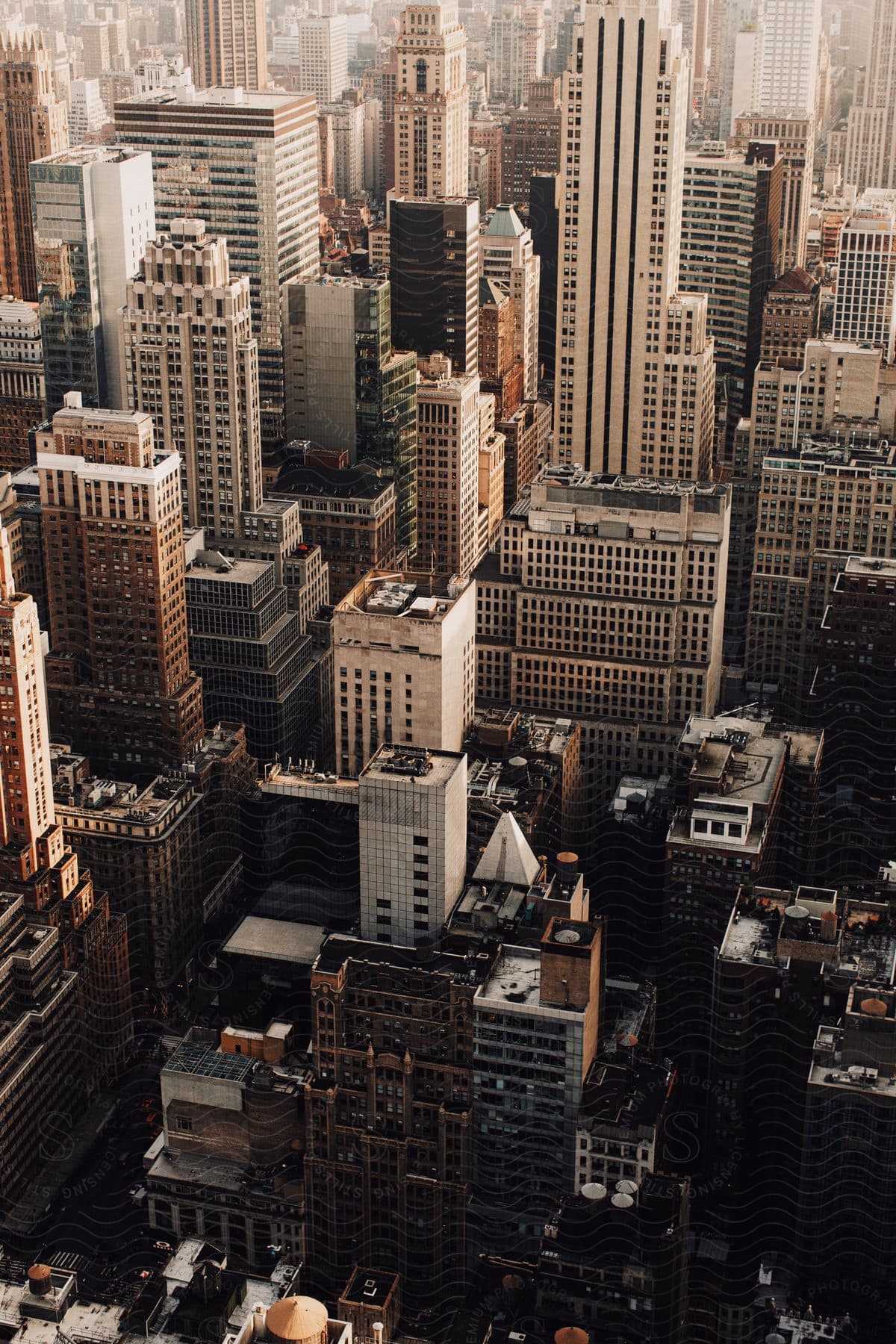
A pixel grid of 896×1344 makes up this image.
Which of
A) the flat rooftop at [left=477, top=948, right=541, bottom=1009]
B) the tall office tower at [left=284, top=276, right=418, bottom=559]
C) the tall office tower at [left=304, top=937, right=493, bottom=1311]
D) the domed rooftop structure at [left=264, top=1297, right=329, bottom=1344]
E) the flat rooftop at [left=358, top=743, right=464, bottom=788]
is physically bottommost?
the tall office tower at [left=304, top=937, right=493, bottom=1311]

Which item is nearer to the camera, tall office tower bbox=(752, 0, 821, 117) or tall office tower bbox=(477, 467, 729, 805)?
tall office tower bbox=(477, 467, 729, 805)

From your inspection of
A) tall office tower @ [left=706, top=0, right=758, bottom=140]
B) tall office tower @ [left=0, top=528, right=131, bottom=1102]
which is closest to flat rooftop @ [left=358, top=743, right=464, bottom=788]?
tall office tower @ [left=0, top=528, right=131, bottom=1102]

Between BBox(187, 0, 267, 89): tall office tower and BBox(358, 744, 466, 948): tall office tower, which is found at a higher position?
BBox(187, 0, 267, 89): tall office tower

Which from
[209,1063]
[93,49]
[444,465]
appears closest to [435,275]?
[444,465]

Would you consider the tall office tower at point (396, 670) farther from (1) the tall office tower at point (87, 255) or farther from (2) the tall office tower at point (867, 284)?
(2) the tall office tower at point (867, 284)

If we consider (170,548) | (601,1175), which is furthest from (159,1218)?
(170,548)

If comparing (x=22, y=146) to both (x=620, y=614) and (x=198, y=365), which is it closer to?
(x=198, y=365)

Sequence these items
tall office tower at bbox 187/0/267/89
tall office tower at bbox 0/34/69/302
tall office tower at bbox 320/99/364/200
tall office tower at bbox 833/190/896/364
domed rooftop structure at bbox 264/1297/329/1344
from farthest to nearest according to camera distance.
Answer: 1. tall office tower at bbox 187/0/267/89
2. tall office tower at bbox 320/99/364/200
3. tall office tower at bbox 0/34/69/302
4. tall office tower at bbox 833/190/896/364
5. domed rooftop structure at bbox 264/1297/329/1344

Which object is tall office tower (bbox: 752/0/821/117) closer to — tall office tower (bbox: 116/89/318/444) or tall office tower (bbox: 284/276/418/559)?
tall office tower (bbox: 116/89/318/444)
